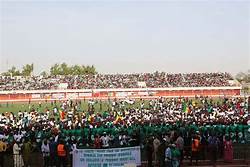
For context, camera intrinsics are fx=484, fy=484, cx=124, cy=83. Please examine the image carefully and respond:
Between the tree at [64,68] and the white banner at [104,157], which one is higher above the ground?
the tree at [64,68]

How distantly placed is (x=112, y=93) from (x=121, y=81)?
9265 mm

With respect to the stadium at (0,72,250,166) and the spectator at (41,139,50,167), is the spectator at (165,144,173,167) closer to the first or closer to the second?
the stadium at (0,72,250,166)

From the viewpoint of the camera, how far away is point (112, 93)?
62438 millimetres

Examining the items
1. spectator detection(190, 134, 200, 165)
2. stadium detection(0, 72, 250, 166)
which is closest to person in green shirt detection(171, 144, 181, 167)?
stadium detection(0, 72, 250, 166)

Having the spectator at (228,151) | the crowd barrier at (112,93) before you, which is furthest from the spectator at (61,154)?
the crowd barrier at (112,93)

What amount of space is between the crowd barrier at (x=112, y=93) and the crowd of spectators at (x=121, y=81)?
2222 millimetres

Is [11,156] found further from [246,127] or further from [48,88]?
[48,88]

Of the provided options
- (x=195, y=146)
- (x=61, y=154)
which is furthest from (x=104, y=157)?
(x=195, y=146)

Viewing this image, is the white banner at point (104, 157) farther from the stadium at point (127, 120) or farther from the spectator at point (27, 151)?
the spectator at point (27, 151)

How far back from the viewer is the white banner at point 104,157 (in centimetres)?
1101

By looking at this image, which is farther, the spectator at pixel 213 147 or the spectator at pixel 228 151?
the spectator at pixel 228 151

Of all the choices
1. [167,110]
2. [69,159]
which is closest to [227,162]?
[69,159]

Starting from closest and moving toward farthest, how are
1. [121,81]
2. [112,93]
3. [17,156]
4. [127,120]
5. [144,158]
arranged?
[17,156], [144,158], [127,120], [112,93], [121,81]

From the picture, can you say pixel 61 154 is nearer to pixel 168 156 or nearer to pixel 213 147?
pixel 168 156
